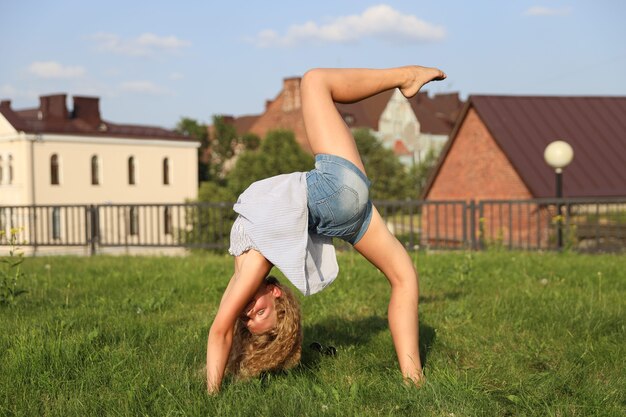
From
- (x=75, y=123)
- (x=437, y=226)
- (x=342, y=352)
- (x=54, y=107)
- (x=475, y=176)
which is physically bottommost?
(x=437, y=226)

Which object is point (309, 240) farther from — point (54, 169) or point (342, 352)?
point (54, 169)

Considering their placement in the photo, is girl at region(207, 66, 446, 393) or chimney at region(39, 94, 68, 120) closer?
girl at region(207, 66, 446, 393)

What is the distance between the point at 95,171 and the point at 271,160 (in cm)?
1300

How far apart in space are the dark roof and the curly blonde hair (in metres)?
Answer: 53.8

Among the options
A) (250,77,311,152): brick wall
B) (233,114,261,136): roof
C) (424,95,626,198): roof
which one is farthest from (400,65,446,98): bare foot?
(233,114,261,136): roof

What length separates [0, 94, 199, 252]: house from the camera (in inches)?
2108

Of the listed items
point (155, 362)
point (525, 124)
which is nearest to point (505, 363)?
point (155, 362)

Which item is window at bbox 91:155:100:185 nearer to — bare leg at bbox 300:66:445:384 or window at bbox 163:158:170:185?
window at bbox 163:158:170:185

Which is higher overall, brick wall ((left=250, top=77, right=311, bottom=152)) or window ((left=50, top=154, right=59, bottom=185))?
brick wall ((left=250, top=77, right=311, bottom=152))

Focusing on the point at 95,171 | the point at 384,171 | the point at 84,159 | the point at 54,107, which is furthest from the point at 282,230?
the point at 384,171

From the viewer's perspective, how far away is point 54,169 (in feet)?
181

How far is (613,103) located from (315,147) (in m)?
33.5

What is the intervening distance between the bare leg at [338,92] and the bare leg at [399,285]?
13.7 inches

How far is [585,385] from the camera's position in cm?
364
